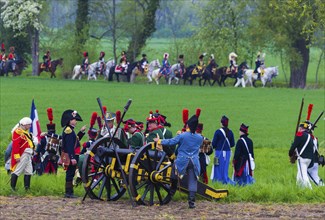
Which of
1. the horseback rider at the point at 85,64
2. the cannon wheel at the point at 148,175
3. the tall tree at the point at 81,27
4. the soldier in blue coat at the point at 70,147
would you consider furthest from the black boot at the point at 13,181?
the tall tree at the point at 81,27

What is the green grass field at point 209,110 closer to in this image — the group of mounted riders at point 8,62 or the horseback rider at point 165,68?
the group of mounted riders at point 8,62

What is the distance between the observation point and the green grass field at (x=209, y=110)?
16078mm

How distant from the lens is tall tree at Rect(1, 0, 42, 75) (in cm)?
6444

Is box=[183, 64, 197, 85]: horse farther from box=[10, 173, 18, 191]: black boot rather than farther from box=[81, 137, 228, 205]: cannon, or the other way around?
box=[81, 137, 228, 205]: cannon

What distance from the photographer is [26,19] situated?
212ft

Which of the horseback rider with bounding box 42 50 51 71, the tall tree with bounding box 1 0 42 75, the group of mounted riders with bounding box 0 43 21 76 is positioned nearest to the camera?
the group of mounted riders with bounding box 0 43 21 76

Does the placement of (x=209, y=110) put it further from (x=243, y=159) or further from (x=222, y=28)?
(x=222, y=28)

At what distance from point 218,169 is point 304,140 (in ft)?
7.21

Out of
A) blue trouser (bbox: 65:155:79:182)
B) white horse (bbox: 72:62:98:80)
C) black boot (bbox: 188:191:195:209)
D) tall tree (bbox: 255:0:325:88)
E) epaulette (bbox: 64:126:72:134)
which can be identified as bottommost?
black boot (bbox: 188:191:195:209)

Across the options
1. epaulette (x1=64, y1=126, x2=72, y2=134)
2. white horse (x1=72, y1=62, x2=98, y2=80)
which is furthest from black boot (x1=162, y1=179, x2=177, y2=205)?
white horse (x1=72, y1=62, x2=98, y2=80)

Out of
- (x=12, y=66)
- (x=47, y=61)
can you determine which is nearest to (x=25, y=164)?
(x=12, y=66)

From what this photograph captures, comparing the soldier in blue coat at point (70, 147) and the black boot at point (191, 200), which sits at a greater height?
the soldier in blue coat at point (70, 147)

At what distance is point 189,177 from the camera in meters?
14.5

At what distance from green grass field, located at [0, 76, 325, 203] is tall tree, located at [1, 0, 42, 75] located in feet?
30.2
